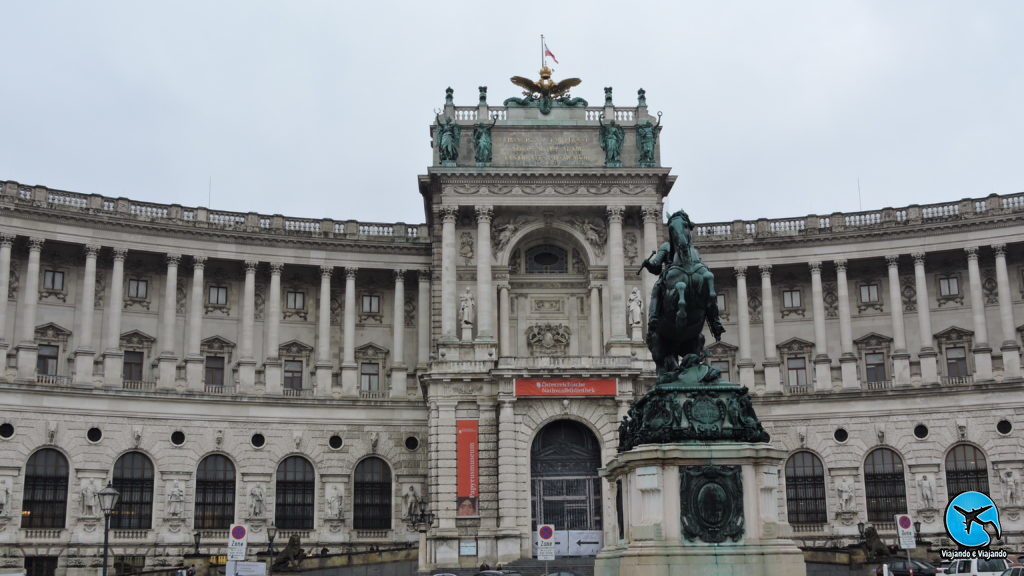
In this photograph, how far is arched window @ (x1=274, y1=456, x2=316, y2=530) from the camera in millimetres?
60438

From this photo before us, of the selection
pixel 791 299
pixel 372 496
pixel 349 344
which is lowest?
pixel 372 496

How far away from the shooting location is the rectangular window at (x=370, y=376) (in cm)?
6600

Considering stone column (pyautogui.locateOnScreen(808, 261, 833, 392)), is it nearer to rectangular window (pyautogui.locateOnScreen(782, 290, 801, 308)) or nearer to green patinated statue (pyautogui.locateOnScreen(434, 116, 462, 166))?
rectangular window (pyautogui.locateOnScreen(782, 290, 801, 308))

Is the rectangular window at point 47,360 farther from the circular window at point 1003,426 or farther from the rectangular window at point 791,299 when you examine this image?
the circular window at point 1003,426

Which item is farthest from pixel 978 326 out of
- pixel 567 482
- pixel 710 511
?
pixel 710 511

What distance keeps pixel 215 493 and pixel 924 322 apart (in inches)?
1523

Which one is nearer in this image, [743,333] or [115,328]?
[115,328]

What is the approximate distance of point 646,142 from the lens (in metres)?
63.1

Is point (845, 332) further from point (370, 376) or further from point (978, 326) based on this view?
point (370, 376)

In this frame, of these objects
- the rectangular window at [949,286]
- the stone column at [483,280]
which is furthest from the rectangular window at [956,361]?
the stone column at [483,280]

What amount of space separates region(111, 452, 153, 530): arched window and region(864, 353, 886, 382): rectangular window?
128 ft

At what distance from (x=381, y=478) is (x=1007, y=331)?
34.1 metres

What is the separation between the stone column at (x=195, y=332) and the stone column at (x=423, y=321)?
39.1ft

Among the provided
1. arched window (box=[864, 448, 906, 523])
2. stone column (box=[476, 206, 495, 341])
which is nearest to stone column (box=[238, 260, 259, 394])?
stone column (box=[476, 206, 495, 341])
